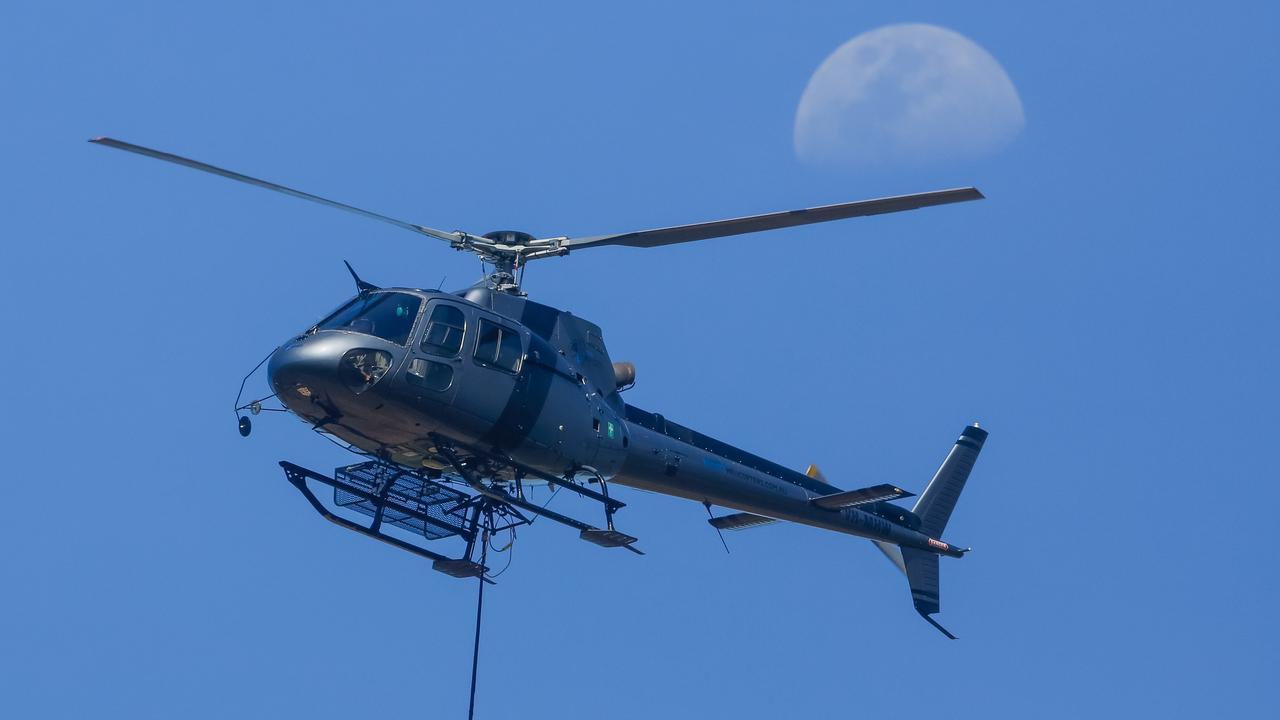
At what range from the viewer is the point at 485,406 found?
→ 20.2m

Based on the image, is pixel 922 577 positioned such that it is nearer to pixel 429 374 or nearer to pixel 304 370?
pixel 429 374

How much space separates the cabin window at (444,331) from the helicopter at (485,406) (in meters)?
0.02

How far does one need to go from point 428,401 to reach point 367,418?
821 mm

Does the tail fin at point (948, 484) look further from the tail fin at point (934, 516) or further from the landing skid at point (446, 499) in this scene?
the landing skid at point (446, 499)

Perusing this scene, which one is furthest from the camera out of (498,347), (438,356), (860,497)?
(860,497)

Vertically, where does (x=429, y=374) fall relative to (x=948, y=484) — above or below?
below

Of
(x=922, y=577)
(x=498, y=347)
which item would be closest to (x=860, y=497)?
(x=922, y=577)

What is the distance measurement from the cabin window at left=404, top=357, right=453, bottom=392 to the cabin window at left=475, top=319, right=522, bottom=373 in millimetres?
575

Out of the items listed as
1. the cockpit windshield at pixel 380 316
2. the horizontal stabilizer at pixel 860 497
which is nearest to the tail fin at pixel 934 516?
the horizontal stabilizer at pixel 860 497

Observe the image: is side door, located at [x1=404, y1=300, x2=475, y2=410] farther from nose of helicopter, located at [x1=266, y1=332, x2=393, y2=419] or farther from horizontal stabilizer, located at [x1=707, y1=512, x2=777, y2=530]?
horizontal stabilizer, located at [x1=707, y1=512, x2=777, y2=530]

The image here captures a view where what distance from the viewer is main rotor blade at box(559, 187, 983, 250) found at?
66.9 feet

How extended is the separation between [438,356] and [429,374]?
0.93 ft

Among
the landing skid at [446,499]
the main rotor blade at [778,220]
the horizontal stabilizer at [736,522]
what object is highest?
the main rotor blade at [778,220]

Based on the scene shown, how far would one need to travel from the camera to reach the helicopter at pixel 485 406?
19406 mm
